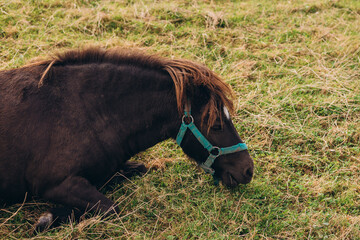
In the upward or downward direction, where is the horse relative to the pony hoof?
A: upward

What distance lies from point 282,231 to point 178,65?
1829 mm

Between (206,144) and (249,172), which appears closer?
(206,144)

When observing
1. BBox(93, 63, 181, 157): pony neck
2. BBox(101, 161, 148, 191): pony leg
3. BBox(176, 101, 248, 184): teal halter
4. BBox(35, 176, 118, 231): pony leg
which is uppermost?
BBox(93, 63, 181, 157): pony neck

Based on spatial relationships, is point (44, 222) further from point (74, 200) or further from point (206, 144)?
point (206, 144)

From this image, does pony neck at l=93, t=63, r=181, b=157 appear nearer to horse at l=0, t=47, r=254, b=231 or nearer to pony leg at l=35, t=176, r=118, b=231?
horse at l=0, t=47, r=254, b=231

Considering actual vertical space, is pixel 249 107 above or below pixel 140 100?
below

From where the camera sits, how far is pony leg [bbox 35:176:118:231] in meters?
3.08

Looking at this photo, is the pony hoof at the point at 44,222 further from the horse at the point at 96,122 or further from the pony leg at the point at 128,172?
the pony leg at the point at 128,172

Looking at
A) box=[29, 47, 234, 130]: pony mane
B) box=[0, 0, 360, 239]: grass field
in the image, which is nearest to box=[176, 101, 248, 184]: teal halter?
box=[29, 47, 234, 130]: pony mane

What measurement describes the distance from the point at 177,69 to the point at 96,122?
0.90 m

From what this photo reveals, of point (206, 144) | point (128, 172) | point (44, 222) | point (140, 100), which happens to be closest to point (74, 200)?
point (44, 222)

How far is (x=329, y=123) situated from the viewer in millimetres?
4703

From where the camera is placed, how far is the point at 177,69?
3266mm

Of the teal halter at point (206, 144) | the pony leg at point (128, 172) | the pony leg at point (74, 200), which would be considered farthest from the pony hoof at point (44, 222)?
the teal halter at point (206, 144)
